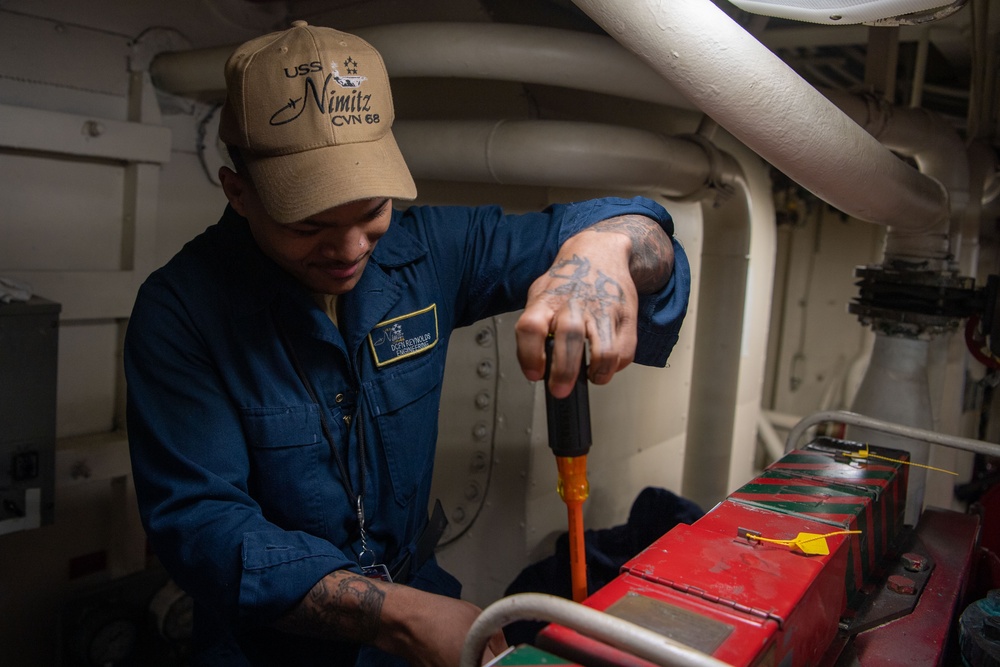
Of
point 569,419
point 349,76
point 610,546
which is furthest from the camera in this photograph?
point 610,546

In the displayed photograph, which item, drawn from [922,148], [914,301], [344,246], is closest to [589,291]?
[344,246]

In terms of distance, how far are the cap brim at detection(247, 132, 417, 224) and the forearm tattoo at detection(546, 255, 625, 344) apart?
27cm

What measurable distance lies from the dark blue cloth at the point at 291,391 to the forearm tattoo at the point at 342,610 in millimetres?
18

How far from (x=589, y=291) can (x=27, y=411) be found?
1464mm

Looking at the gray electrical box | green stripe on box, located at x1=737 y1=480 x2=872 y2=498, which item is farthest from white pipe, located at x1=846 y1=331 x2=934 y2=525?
the gray electrical box

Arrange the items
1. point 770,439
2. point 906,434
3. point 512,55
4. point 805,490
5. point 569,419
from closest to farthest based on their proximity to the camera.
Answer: point 569,419
point 805,490
point 906,434
point 512,55
point 770,439

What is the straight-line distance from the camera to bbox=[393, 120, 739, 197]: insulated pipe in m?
1.75

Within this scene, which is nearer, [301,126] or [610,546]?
[301,126]

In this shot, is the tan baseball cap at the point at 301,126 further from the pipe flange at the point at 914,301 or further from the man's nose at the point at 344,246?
the pipe flange at the point at 914,301

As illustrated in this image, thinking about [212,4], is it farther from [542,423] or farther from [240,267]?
[542,423]

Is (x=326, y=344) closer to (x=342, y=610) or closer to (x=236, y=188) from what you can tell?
(x=236, y=188)

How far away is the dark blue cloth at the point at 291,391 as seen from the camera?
0.98 meters

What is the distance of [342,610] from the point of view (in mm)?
924

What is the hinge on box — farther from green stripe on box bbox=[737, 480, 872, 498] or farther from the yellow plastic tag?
green stripe on box bbox=[737, 480, 872, 498]
